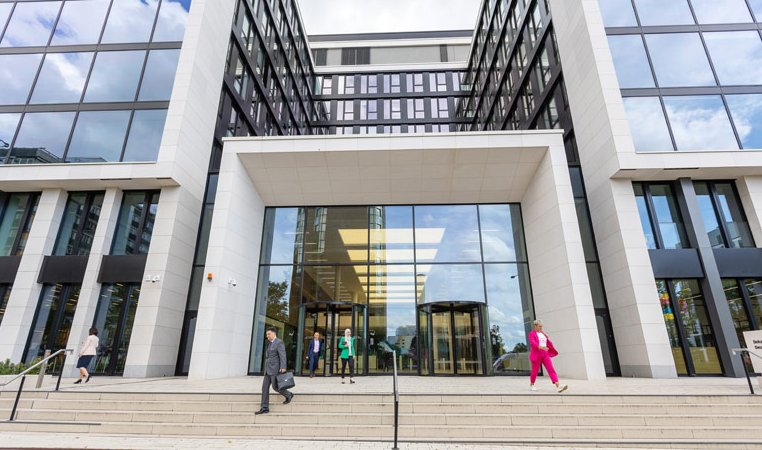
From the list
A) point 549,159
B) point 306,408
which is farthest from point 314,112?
point 306,408


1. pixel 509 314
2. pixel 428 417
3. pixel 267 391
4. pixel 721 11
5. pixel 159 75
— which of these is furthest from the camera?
pixel 159 75

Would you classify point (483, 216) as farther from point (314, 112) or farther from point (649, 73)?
point (314, 112)

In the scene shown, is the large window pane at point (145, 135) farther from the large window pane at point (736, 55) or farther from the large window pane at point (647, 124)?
the large window pane at point (736, 55)

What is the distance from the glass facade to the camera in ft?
46.6

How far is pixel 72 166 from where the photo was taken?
14586 mm

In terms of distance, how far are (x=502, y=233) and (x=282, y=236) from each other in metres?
9.62

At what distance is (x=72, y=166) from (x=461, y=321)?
52.6ft

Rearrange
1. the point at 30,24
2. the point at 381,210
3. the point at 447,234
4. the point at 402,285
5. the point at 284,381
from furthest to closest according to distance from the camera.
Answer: the point at 30,24, the point at 381,210, the point at 447,234, the point at 402,285, the point at 284,381

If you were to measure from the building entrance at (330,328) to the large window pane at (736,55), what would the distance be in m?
16.9

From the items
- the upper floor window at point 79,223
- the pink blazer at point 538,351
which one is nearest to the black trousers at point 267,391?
the pink blazer at point 538,351

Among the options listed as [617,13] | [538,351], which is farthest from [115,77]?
[617,13]

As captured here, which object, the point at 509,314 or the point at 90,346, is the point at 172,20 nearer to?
the point at 90,346

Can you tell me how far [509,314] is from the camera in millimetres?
15156

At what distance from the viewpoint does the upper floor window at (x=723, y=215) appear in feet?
44.3
